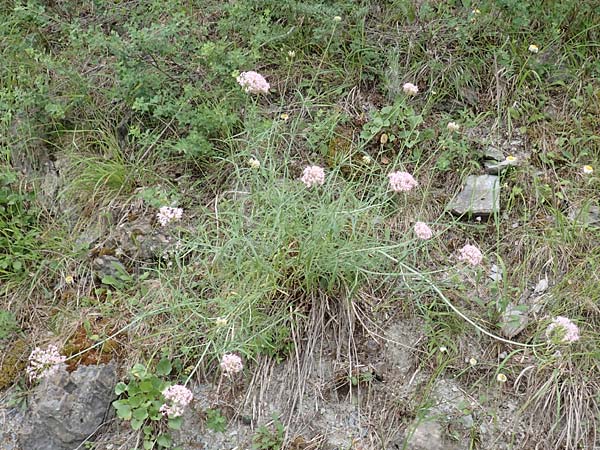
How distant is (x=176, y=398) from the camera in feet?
6.91

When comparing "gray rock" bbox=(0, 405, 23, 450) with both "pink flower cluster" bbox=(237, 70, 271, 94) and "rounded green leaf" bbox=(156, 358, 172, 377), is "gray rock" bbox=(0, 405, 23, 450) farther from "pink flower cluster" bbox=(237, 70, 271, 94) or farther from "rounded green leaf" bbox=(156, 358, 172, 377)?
"pink flower cluster" bbox=(237, 70, 271, 94)

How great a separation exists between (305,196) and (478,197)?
83 centimetres

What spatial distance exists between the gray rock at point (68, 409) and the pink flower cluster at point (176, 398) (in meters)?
0.33

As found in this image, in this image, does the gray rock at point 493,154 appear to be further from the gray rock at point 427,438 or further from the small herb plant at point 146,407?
the small herb plant at point 146,407

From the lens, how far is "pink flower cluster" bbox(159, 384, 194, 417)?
2111 millimetres

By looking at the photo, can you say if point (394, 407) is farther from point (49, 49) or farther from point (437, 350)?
point (49, 49)

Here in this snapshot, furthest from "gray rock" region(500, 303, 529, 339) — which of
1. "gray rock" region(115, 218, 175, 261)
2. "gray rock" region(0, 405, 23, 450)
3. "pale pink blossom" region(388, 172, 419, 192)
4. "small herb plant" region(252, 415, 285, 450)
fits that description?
"gray rock" region(0, 405, 23, 450)

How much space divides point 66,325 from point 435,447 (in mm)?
1596

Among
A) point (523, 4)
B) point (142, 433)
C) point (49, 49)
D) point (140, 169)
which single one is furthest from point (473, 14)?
point (142, 433)

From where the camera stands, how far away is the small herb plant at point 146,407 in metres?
2.25

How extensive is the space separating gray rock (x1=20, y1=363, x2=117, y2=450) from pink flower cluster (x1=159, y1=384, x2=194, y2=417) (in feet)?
1.07

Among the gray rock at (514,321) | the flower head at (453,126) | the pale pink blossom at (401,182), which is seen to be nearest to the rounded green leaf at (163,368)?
the pale pink blossom at (401,182)

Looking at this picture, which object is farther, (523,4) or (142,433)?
(523,4)

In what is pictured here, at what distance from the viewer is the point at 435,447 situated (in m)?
2.17
